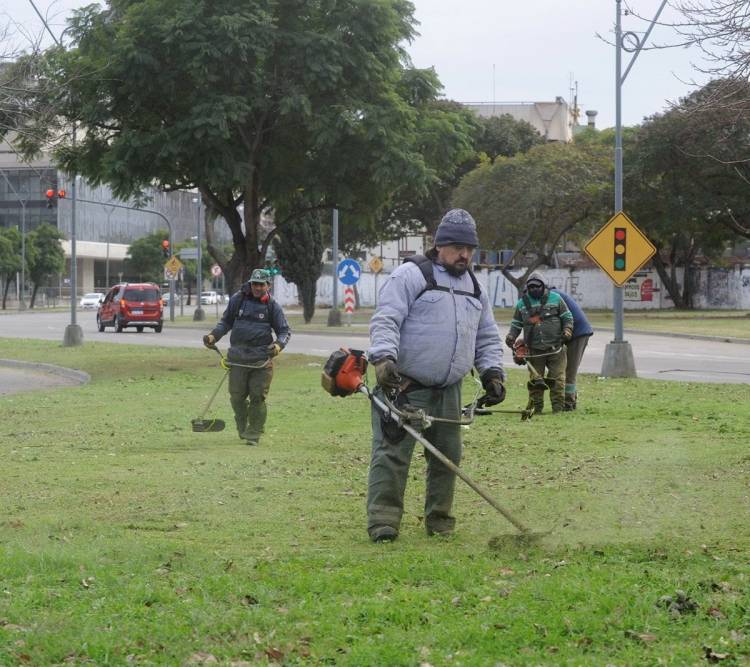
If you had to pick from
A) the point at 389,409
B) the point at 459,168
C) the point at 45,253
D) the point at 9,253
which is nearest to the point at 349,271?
the point at 459,168

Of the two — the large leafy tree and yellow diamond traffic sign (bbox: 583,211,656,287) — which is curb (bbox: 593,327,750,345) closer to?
the large leafy tree

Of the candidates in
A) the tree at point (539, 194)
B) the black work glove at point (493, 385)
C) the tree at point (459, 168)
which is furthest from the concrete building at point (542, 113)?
the black work glove at point (493, 385)

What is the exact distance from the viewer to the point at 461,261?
25.8 feet

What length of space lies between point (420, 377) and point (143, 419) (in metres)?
9.15

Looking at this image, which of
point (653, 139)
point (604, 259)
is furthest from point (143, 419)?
point (653, 139)

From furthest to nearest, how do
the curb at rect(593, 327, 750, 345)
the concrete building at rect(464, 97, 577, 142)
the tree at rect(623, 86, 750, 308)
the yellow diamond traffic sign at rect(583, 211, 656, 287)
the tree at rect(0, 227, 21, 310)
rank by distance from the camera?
1. the concrete building at rect(464, 97, 577, 142)
2. the tree at rect(0, 227, 21, 310)
3. the tree at rect(623, 86, 750, 308)
4. the curb at rect(593, 327, 750, 345)
5. the yellow diamond traffic sign at rect(583, 211, 656, 287)

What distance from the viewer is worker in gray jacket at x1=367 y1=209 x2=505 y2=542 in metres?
7.78

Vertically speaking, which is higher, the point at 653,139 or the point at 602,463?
the point at 653,139

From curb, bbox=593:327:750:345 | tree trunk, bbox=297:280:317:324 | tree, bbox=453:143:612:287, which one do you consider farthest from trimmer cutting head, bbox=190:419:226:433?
tree, bbox=453:143:612:287

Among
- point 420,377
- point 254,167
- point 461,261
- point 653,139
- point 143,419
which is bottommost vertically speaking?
point 143,419

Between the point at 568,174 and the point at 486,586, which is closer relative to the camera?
the point at 486,586

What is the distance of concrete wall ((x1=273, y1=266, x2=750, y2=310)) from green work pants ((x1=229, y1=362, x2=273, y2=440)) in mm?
47651

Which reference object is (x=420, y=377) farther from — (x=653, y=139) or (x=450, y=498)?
(x=653, y=139)

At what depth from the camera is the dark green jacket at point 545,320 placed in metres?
15.9
